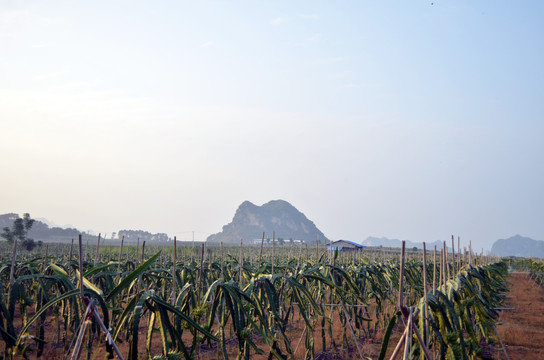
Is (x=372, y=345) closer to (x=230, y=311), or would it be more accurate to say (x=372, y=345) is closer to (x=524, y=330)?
(x=524, y=330)

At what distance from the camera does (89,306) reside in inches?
120

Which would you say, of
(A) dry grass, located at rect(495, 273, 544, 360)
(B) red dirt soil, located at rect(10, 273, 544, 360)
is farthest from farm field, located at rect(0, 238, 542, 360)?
(A) dry grass, located at rect(495, 273, 544, 360)

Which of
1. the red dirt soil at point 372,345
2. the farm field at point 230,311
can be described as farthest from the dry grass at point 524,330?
the farm field at point 230,311

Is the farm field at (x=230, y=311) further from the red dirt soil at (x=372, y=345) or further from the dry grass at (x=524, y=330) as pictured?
the dry grass at (x=524, y=330)

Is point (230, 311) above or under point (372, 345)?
above

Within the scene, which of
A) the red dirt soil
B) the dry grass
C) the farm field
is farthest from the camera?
the dry grass

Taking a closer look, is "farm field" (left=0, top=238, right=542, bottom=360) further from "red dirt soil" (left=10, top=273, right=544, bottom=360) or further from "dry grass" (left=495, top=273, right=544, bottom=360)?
"dry grass" (left=495, top=273, right=544, bottom=360)

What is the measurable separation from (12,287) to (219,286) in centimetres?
205

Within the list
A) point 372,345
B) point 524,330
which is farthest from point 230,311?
point 524,330

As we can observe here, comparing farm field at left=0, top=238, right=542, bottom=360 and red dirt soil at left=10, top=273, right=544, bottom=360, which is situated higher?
farm field at left=0, top=238, right=542, bottom=360

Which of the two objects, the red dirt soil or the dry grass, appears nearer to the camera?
the red dirt soil

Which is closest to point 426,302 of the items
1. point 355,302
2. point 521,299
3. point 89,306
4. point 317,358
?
point 89,306

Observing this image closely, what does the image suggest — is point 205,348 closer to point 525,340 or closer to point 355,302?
point 355,302

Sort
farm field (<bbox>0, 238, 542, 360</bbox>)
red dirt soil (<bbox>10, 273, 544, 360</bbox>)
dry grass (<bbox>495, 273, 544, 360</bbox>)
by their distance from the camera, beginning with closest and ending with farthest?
farm field (<bbox>0, 238, 542, 360</bbox>) → red dirt soil (<bbox>10, 273, 544, 360</bbox>) → dry grass (<bbox>495, 273, 544, 360</bbox>)
